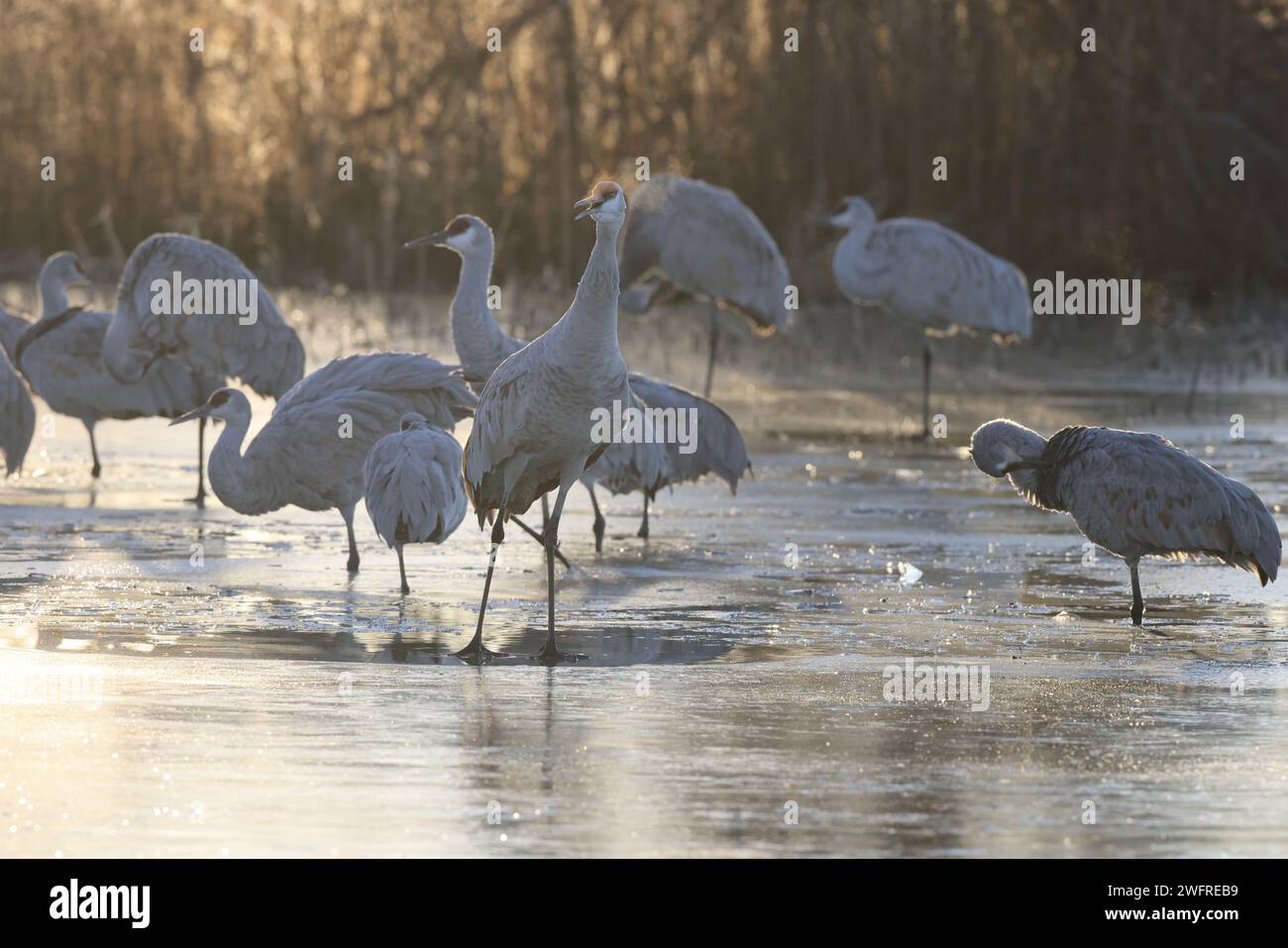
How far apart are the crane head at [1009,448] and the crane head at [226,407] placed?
371cm

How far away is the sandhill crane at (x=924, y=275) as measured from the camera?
1927 centimetres

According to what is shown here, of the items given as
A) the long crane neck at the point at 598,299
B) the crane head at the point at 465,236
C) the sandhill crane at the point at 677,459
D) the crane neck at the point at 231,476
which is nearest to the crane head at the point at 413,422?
the crane neck at the point at 231,476

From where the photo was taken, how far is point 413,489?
9.98m

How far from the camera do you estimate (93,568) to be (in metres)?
10.7

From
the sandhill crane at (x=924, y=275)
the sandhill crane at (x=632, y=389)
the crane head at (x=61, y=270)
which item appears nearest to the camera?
the sandhill crane at (x=632, y=389)

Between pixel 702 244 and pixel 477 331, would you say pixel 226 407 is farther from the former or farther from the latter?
pixel 702 244

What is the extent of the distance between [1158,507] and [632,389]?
3300 millimetres

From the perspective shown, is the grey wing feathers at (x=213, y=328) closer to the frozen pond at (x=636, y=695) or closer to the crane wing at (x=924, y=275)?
the frozen pond at (x=636, y=695)

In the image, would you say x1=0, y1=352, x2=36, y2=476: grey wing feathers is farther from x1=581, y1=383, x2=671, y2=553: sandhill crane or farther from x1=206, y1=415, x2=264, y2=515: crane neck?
x1=581, y1=383, x2=671, y2=553: sandhill crane

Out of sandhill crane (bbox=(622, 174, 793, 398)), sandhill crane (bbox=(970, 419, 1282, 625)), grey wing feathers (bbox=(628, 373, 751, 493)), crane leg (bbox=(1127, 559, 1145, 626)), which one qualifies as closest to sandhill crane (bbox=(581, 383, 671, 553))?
grey wing feathers (bbox=(628, 373, 751, 493))

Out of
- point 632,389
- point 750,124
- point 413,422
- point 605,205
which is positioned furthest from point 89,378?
point 750,124

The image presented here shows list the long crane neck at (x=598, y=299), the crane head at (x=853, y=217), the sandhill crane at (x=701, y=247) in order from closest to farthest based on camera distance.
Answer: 1. the long crane neck at (x=598, y=299)
2. the sandhill crane at (x=701, y=247)
3. the crane head at (x=853, y=217)

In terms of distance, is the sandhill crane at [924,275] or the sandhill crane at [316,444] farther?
the sandhill crane at [924,275]
